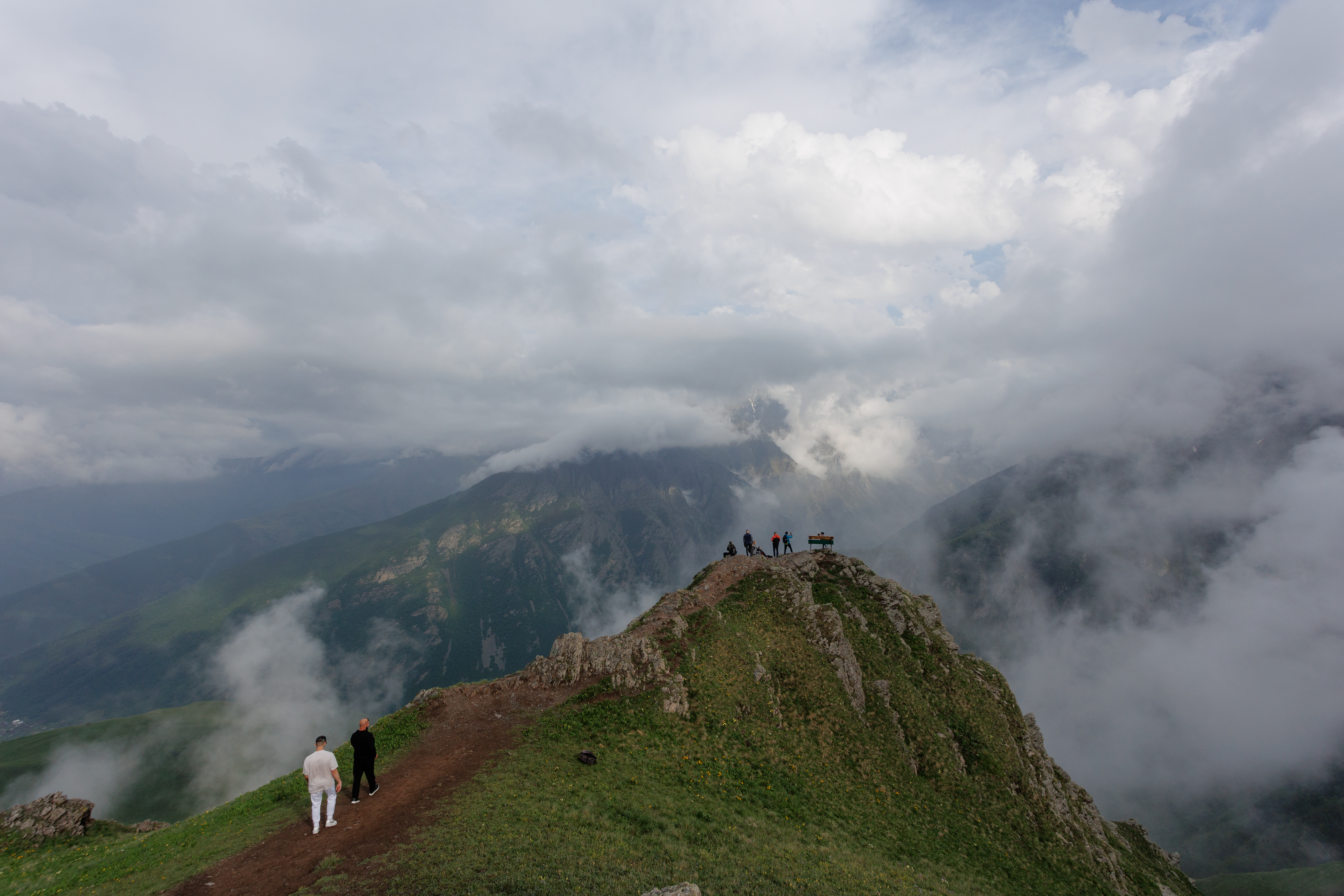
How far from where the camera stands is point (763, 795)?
3612 centimetres

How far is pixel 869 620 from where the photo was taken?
60.3 meters

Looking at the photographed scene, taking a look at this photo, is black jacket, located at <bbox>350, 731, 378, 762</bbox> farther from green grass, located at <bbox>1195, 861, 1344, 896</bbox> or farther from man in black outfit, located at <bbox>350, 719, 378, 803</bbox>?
green grass, located at <bbox>1195, 861, 1344, 896</bbox>

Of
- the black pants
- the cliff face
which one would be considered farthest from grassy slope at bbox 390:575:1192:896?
the black pants

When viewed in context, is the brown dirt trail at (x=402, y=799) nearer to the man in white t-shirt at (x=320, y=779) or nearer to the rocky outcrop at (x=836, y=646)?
the man in white t-shirt at (x=320, y=779)

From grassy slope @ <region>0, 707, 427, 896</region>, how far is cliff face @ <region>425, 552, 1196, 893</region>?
17195mm

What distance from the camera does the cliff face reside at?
39969 millimetres

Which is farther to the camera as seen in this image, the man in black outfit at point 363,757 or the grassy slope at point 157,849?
the man in black outfit at point 363,757

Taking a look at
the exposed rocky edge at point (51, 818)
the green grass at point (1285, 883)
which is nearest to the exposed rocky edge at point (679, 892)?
the exposed rocky edge at point (51, 818)

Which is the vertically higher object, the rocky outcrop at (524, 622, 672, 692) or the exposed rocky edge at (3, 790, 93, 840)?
the rocky outcrop at (524, 622, 672, 692)

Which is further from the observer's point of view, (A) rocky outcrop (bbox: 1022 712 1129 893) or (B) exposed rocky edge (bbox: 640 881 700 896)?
(A) rocky outcrop (bbox: 1022 712 1129 893)

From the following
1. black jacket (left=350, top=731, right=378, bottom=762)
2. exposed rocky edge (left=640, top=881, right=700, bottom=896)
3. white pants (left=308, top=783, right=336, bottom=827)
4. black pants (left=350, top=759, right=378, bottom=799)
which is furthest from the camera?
black pants (left=350, top=759, right=378, bottom=799)

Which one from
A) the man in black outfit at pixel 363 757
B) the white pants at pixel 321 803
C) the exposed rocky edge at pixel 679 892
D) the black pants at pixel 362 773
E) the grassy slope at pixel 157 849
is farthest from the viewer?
the black pants at pixel 362 773

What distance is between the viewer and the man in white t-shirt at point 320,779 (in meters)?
24.1

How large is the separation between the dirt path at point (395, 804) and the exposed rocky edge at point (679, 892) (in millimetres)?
12619
